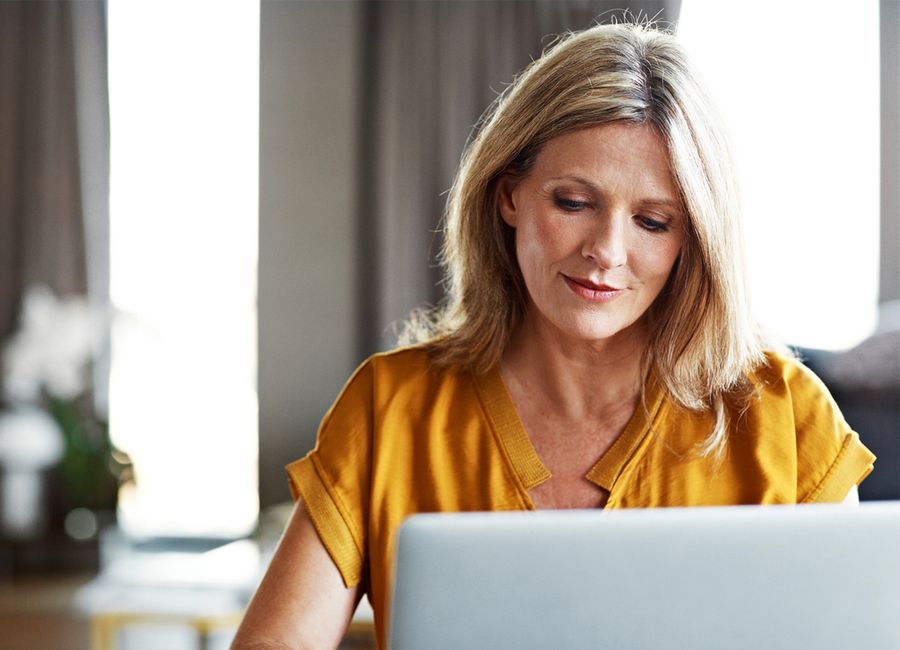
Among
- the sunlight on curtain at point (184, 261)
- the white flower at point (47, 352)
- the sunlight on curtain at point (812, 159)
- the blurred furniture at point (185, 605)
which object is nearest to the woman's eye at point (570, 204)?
the blurred furniture at point (185, 605)

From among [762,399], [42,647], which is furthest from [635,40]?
[42,647]

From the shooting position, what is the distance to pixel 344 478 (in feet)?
4.17

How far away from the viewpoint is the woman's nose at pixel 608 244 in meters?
1.20

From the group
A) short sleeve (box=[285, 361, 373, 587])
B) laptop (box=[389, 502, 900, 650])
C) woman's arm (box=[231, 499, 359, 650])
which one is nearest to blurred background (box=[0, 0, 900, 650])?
short sleeve (box=[285, 361, 373, 587])

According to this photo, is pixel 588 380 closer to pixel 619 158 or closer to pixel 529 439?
pixel 529 439

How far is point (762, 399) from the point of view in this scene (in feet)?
4.20

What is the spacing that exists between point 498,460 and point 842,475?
0.41 metres

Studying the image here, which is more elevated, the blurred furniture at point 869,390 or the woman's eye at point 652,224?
the woman's eye at point 652,224

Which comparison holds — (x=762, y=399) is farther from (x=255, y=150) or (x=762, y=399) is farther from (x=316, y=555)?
(x=255, y=150)

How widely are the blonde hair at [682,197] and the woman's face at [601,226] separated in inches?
0.8

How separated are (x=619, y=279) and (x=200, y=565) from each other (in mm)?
2188

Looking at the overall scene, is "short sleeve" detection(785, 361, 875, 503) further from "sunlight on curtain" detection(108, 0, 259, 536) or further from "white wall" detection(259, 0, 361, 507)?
"sunlight on curtain" detection(108, 0, 259, 536)

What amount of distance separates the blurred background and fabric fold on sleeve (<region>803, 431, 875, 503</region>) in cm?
360

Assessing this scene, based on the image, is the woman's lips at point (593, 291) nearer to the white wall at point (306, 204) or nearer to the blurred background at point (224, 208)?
the blurred background at point (224, 208)
